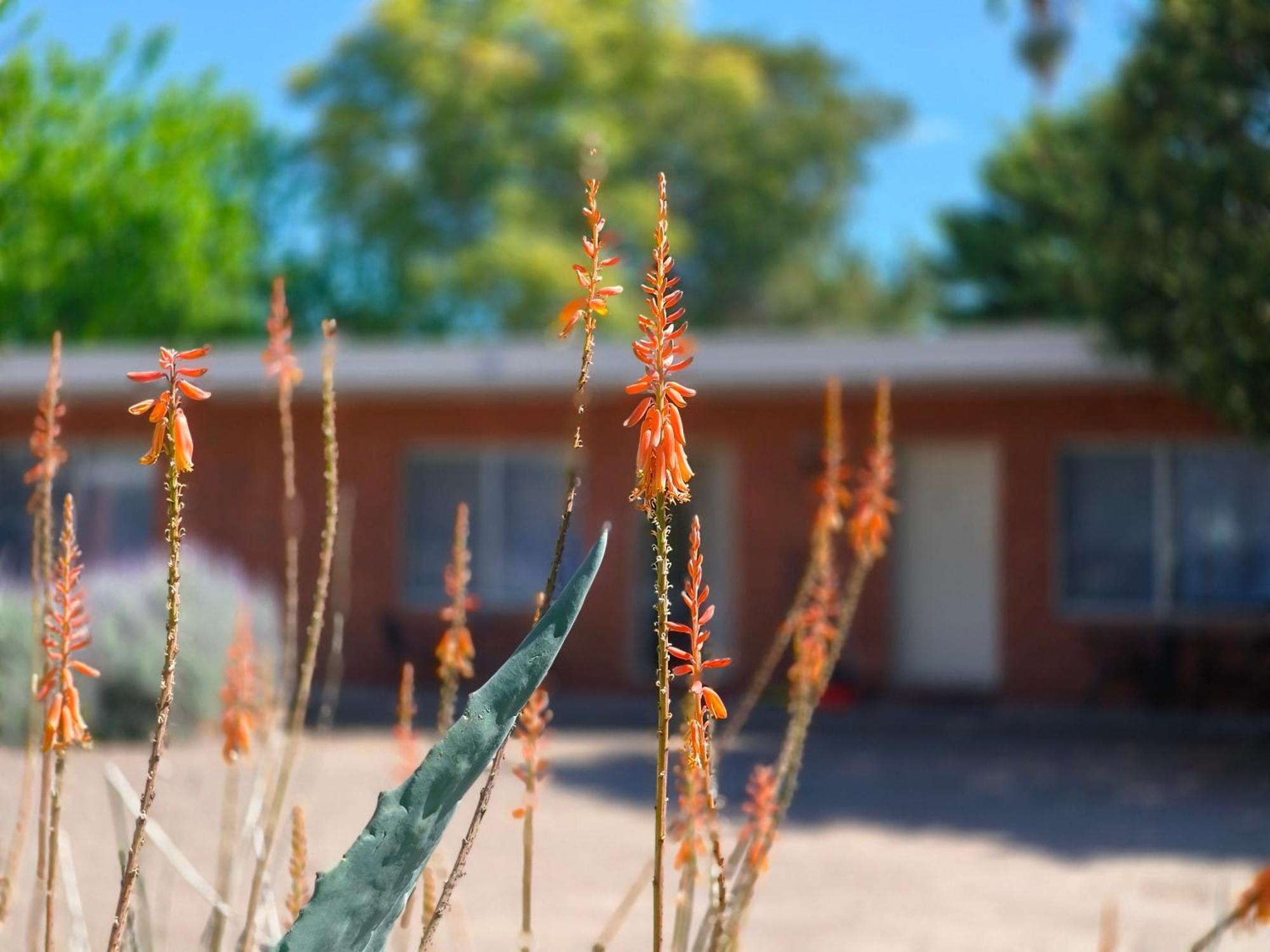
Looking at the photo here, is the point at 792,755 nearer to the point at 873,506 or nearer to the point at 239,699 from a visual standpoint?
the point at 873,506

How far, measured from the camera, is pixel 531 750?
95.1 inches

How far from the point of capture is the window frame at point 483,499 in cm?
1780

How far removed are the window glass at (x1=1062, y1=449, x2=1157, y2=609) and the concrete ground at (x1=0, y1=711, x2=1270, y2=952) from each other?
1581 millimetres

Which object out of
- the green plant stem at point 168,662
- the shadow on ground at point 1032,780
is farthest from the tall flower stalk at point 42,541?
the shadow on ground at point 1032,780

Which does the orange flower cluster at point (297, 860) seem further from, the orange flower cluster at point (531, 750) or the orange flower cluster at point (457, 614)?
the orange flower cluster at point (457, 614)

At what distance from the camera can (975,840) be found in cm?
987

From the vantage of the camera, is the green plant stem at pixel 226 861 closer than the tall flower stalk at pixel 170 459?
No

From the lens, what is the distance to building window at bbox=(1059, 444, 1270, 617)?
1578 cm

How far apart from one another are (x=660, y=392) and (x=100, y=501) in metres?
18.5

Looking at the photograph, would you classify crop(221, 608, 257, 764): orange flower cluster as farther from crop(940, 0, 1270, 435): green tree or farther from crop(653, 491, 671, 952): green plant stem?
crop(940, 0, 1270, 435): green tree

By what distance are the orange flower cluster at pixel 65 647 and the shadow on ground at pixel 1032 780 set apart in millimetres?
8376

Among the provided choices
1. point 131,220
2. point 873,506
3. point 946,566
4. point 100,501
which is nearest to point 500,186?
point 131,220

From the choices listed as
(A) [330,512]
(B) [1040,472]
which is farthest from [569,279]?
(A) [330,512]

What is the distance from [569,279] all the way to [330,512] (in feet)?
96.6
